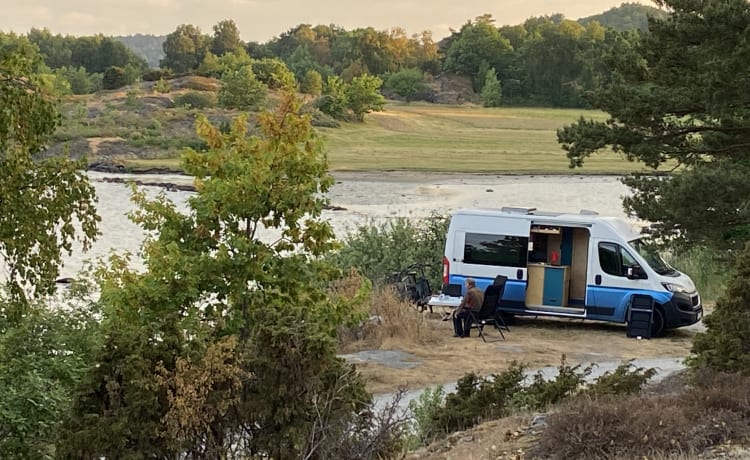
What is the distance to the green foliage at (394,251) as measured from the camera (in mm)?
24203

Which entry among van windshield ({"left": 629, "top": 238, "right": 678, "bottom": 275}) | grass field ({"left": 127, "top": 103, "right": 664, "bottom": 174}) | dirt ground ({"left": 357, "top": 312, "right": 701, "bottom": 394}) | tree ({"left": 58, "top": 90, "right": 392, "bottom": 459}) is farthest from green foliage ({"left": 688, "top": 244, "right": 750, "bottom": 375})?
grass field ({"left": 127, "top": 103, "right": 664, "bottom": 174})

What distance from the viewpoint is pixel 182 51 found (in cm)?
19050

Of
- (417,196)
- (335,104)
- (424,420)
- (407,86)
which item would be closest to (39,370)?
(424,420)

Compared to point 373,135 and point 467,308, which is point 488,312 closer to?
point 467,308

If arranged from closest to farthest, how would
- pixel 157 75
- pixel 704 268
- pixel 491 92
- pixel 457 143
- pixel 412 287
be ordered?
1. pixel 412 287
2. pixel 704 268
3. pixel 457 143
4. pixel 157 75
5. pixel 491 92

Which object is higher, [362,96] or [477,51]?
[477,51]

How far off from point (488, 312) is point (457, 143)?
289ft

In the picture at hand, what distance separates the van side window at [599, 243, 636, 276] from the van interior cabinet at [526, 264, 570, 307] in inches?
39.8

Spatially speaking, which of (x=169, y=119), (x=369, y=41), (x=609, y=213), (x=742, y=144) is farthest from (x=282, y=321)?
(x=369, y=41)

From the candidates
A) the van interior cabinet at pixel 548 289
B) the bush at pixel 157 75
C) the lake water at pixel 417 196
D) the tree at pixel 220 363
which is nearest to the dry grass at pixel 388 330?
the van interior cabinet at pixel 548 289

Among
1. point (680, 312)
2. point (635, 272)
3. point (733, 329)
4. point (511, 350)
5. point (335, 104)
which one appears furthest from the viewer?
point (335, 104)

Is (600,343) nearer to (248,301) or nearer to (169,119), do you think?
(248,301)

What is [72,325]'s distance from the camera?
38.7 feet

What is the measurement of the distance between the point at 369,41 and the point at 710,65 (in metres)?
184
